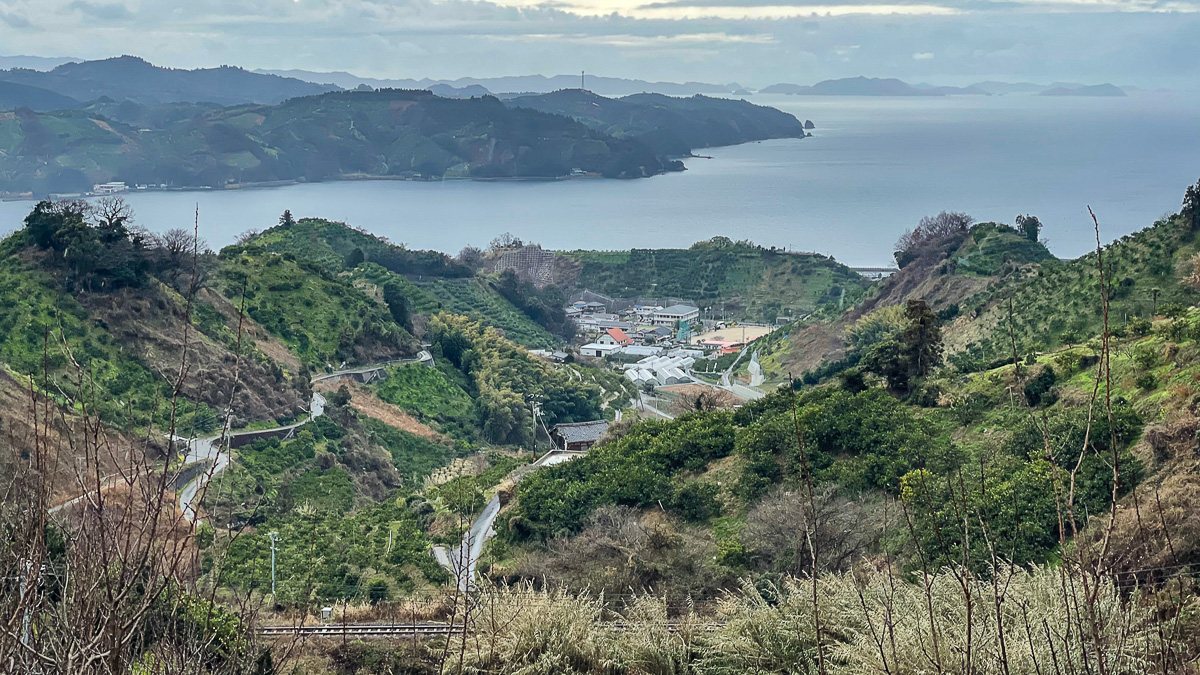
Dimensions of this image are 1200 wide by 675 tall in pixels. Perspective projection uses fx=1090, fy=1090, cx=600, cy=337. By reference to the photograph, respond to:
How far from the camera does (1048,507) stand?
468 inches

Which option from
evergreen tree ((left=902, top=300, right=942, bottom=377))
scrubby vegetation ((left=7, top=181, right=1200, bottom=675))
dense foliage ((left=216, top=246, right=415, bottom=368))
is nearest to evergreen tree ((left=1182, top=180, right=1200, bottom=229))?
scrubby vegetation ((left=7, top=181, right=1200, bottom=675))

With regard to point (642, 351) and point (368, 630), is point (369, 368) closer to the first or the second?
point (368, 630)

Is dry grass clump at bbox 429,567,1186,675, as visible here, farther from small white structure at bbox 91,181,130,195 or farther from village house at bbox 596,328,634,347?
small white structure at bbox 91,181,130,195

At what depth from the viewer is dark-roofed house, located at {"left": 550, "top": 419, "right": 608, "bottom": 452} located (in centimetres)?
2712

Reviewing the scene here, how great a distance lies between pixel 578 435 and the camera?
27875 mm

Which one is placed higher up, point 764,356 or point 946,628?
point 946,628

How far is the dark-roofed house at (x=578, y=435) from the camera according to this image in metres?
27.1

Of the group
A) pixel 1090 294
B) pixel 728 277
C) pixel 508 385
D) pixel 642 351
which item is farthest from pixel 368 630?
pixel 728 277

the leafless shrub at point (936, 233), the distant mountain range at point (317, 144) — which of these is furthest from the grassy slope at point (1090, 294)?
the distant mountain range at point (317, 144)

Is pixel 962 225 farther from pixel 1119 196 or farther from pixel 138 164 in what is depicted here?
pixel 138 164

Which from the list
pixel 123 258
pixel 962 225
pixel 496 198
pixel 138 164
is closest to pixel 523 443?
pixel 123 258

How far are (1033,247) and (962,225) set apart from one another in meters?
6.99

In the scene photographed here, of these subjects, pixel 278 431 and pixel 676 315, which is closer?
pixel 278 431

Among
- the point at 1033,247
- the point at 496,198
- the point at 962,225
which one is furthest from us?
the point at 496,198
